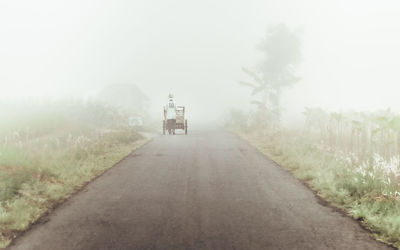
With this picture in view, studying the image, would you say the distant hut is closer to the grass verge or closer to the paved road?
the grass verge

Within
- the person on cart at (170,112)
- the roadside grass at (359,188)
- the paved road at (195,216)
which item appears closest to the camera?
the paved road at (195,216)

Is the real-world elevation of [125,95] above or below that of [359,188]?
above

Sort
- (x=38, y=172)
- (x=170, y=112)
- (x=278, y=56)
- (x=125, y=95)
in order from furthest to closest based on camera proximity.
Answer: (x=125, y=95) < (x=278, y=56) < (x=170, y=112) < (x=38, y=172)

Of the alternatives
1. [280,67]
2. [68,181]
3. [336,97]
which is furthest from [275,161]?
[336,97]

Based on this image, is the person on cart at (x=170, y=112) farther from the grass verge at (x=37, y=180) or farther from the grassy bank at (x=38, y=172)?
the grass verge at (x=37, y=180)

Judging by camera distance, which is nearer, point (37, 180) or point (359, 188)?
point (359, 188)

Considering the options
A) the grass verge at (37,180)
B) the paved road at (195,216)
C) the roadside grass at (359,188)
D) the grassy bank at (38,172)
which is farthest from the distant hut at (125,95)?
the roadside grass at (359,188)

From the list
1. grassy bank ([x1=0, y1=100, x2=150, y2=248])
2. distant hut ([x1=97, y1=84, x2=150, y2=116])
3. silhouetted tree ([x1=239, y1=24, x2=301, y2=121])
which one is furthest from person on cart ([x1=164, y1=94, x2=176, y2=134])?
distant hut ([x1=97, y1=84, x2=150, y2=116])

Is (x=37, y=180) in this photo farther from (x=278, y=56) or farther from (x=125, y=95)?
(x=125, y=95)

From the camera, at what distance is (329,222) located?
5297 mm

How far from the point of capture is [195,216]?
552 cm

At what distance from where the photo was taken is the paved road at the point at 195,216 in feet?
14.6

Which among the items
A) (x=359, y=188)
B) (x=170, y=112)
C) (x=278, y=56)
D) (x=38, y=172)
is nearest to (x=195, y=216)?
(x=359, y=188)

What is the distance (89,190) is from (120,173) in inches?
74.2
